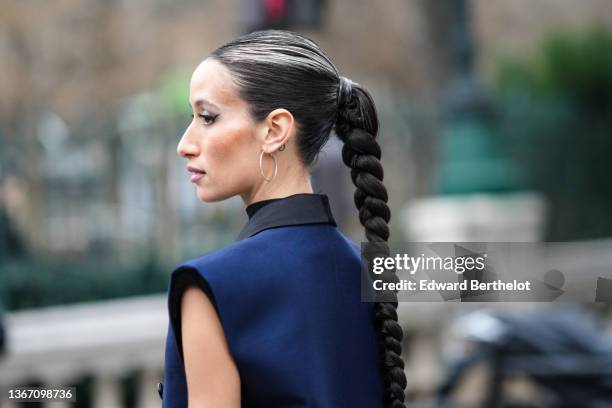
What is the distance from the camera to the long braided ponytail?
90.1 inches

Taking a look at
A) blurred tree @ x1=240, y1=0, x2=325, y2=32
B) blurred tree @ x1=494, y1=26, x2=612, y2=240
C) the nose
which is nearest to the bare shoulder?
the nose

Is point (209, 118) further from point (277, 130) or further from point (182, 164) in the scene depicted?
point (182, 164)

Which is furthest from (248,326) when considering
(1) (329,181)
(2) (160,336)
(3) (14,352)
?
(1) (329,181)

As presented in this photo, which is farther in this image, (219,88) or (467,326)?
(467,326)

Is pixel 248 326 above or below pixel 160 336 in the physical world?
above

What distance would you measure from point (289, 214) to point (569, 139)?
14.5 metres

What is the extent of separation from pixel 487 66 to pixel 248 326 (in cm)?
2144

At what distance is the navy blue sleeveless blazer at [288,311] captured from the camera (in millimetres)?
2121

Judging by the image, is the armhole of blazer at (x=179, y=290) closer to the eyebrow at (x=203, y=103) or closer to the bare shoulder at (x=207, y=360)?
the bare shoulder at (x=207, y=360)

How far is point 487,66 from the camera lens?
23109 millimetres

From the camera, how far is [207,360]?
2.09 m

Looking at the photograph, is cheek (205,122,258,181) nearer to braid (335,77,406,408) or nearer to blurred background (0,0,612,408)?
braid (335,77,406,408)

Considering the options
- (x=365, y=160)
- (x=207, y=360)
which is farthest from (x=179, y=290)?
(x=365, y=160)

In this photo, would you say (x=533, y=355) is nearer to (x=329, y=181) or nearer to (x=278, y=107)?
(x=329, y=181)
